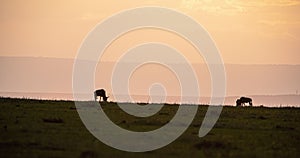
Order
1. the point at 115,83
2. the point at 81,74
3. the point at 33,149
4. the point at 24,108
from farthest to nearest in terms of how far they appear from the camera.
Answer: the point at 115,83 < the point at 81,74 < the point at 24,108 < the point at 33,149

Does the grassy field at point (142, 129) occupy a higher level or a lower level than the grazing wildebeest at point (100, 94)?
lower

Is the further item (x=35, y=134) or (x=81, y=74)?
(x=81, y=74)

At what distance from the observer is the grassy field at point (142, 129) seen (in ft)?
79.3

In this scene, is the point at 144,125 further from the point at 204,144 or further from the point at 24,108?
the point at 24,108

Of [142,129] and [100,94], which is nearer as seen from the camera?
[142,129]

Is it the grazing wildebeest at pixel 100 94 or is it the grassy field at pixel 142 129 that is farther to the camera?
the grazing wildebeest at pixel 100 94

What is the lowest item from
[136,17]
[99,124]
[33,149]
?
[33,149]

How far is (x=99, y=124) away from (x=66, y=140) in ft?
21.1

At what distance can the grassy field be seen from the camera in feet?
79.3

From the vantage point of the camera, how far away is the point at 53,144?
25219 millimetres

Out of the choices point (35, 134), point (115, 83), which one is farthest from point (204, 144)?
point (115, 83)

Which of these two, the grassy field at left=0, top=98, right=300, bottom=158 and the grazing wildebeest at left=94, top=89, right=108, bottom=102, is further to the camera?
the grazing wildebeest at left=94, top=89, right=108, bottom=102

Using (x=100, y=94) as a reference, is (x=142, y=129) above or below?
below

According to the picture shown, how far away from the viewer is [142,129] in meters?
31.5
